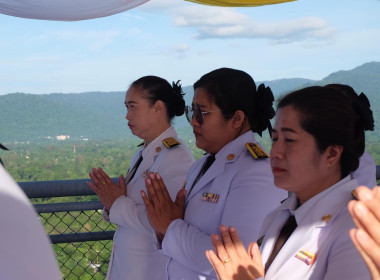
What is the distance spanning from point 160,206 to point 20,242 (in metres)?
1.68

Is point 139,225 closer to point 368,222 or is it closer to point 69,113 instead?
point 368,222

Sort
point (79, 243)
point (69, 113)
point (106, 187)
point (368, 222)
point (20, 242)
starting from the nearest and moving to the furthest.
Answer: point (20, 242) < point (368, 222) < point (106, 187) < point (79, 243) < point (69, 113)

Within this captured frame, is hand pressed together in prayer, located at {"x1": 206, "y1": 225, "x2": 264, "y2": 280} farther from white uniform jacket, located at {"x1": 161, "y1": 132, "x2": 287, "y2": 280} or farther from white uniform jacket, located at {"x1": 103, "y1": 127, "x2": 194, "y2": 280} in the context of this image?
white uniform jacket, located at {"x1": 103, "y1": 127, "x2": 194, "y2": 280}

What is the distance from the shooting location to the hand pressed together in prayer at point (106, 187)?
265 cm

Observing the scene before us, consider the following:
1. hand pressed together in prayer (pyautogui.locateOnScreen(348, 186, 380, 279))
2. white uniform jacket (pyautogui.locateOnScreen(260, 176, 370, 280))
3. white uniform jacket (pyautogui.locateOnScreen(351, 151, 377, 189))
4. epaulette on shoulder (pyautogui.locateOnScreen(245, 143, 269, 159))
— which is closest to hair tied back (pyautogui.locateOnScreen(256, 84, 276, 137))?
epaulette on shoulder (pyautogui.locateOnScreen(245, 143, 269, 159))

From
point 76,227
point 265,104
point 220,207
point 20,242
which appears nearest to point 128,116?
point 76,227

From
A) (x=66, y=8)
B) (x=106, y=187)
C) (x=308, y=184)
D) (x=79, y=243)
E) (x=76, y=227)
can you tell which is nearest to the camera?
(x=308, y=184)

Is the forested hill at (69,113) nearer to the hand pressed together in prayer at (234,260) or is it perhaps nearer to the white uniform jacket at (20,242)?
the hand pressed together in prayer at (234,260)

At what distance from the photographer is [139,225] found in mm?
2521

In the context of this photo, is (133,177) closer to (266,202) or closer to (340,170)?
(266,202)

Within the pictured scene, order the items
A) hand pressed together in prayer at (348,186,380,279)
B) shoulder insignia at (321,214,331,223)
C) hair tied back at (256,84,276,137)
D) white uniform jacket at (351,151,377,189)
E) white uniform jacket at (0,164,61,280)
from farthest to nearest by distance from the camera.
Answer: white uniform jacket at (351,151,377,189) → hair tied back at (256,84,276,137) → shoulder insignia at (321,214,331,223) → hand pressed together in prayer at (348,186,380,279) → white uniform jacket at (0,164,61,280)

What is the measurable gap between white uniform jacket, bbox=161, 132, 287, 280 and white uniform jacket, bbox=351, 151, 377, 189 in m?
0.45

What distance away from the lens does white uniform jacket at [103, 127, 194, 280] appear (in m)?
2.54

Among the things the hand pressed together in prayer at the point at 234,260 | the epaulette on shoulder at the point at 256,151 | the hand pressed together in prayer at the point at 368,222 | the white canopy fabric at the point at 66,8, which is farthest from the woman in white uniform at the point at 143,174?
the hand pressed together in prayer at the point at 368,222
